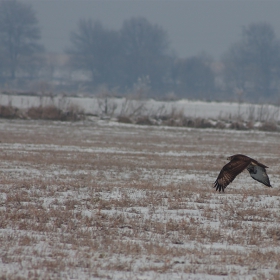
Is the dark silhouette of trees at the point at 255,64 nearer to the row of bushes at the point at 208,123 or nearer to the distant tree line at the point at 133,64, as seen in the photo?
the distant tree line at the point at 133,64

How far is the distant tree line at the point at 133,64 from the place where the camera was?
118562 millimetres

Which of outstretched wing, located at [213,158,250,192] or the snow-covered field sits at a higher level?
outstretched wing, located at [213,158,250,192]

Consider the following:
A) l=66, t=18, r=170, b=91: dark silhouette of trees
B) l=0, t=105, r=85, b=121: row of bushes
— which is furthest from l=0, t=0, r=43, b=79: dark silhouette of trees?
l=0, t=105, r=85, b=121: row of bushes

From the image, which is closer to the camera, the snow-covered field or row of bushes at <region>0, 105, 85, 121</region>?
the snow-covered field

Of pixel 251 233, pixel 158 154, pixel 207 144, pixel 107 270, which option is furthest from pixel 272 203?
pixel 207 144

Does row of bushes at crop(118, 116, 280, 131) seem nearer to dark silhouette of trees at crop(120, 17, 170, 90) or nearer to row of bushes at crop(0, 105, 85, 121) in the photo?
row of bushes at crop(0, 105, 85, 121)

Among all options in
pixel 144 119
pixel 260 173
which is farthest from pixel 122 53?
pixel 260 173

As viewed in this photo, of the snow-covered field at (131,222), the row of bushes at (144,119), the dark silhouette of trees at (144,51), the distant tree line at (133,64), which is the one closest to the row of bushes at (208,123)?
the row of bushes at (144,119)

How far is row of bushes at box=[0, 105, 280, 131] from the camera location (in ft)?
123

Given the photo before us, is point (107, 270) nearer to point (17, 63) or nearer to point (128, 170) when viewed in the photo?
point (128, 170)

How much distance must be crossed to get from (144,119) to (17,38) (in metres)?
89.7

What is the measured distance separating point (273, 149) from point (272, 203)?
13.6m

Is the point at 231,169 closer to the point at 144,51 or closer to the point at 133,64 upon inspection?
the point at 133,64

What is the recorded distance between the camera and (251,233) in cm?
786
